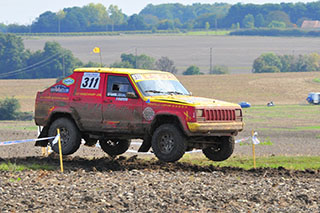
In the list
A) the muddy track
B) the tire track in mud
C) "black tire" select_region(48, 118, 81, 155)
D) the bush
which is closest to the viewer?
the muddy track

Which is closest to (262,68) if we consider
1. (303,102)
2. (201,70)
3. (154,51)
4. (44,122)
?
(201,70)

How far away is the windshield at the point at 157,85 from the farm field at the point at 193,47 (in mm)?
109792

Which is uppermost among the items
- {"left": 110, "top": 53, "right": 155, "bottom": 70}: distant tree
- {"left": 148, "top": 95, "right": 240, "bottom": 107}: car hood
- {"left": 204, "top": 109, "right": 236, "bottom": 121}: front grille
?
{"left": 148, "top": 95, "right": 240, "bottom": 107}: car hood

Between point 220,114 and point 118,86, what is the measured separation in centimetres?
243

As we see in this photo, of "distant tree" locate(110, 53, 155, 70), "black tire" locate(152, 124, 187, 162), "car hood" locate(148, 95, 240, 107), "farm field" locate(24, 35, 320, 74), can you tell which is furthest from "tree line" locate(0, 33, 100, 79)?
Answer: "black tire" locate(152, 124, 187, 162)

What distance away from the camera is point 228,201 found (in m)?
11.3

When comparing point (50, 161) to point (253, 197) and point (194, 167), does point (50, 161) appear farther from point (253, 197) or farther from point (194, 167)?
point (253, 197)

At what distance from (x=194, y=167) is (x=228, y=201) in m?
4.63

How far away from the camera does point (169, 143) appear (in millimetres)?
15383

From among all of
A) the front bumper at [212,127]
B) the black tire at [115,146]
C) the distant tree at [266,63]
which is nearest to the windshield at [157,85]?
the front bumper at [212,127]

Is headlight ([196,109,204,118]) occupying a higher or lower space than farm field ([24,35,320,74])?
higher

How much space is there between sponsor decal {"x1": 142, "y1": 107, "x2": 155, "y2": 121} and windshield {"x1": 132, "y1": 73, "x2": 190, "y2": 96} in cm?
42

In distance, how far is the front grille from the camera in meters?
15.1

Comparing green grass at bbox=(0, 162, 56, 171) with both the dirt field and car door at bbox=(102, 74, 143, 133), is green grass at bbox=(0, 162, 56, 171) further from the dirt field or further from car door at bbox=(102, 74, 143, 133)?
the dirt field
